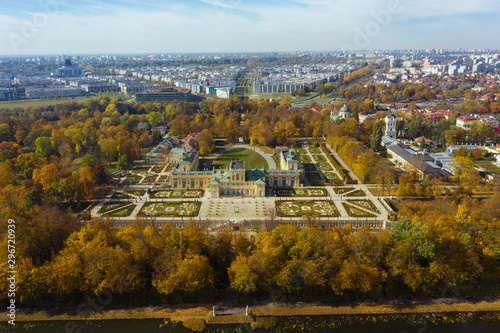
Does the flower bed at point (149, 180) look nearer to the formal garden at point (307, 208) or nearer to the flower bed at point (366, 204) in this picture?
the formal garden at point (307, 208)

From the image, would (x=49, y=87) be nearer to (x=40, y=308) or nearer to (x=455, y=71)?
(x=40, y=308)

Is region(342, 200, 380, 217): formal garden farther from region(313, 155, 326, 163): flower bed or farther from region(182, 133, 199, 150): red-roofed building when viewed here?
region(182, 133, 199, 150): red-roofed building

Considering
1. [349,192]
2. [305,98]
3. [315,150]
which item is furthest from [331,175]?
[305,98]

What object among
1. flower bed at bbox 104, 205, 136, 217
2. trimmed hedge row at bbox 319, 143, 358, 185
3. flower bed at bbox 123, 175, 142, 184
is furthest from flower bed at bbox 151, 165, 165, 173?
trimmed hedge row at bbox 319, 143, 358, 185

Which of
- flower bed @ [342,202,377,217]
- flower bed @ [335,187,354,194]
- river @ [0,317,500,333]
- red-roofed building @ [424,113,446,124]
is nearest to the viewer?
river @ [0,317,500,333]

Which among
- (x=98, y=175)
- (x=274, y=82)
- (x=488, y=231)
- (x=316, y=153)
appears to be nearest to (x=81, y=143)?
(x=98, y=175)

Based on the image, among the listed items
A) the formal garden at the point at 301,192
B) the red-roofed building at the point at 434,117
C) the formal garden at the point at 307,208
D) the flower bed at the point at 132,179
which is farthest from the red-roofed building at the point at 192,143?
the red-roofed building at the point at 434,117
